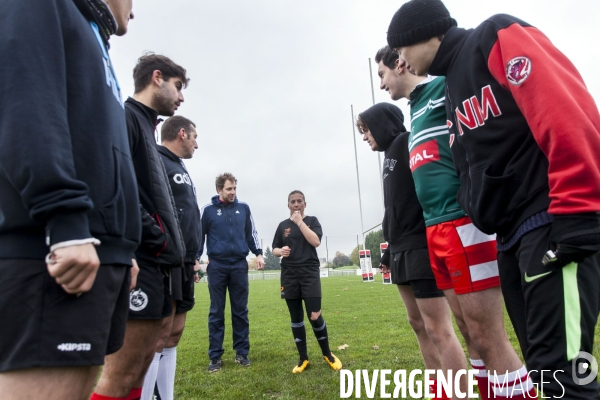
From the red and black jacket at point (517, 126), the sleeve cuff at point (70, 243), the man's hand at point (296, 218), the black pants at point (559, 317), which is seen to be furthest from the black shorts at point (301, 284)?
the sleeve cuff at point (70, 243)

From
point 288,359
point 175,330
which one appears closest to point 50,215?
point 175,330

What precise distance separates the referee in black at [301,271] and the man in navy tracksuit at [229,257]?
0.68 m

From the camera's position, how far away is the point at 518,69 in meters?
1.64

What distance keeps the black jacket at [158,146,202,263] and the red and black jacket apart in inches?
97.9

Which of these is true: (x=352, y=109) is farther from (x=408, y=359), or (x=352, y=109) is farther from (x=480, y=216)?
(x=480, y=216)

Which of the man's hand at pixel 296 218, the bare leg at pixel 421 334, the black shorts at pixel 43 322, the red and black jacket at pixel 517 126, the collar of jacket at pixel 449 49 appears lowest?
the bare leg at pixel 421 334

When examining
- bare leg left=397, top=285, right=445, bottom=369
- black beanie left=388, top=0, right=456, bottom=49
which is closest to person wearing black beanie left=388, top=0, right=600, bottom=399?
black beanie left=388, top=0, right=456, bottom=49

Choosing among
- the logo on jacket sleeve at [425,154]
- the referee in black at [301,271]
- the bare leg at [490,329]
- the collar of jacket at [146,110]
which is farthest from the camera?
the referee in black at [301,271]

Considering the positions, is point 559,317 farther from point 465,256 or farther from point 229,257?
point 229,257

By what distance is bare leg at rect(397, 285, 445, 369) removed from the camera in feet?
11.0

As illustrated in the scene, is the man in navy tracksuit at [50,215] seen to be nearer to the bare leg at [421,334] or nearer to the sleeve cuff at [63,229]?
the sleeve cuff at [63,229]

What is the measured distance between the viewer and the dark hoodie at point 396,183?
3.26 m

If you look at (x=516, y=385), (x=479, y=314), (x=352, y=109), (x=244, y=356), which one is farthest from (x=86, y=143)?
(x=352, y=109)

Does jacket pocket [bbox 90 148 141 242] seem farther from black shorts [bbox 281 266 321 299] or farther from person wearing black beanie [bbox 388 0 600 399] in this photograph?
black shorts [bbox 281 266 321 299]
